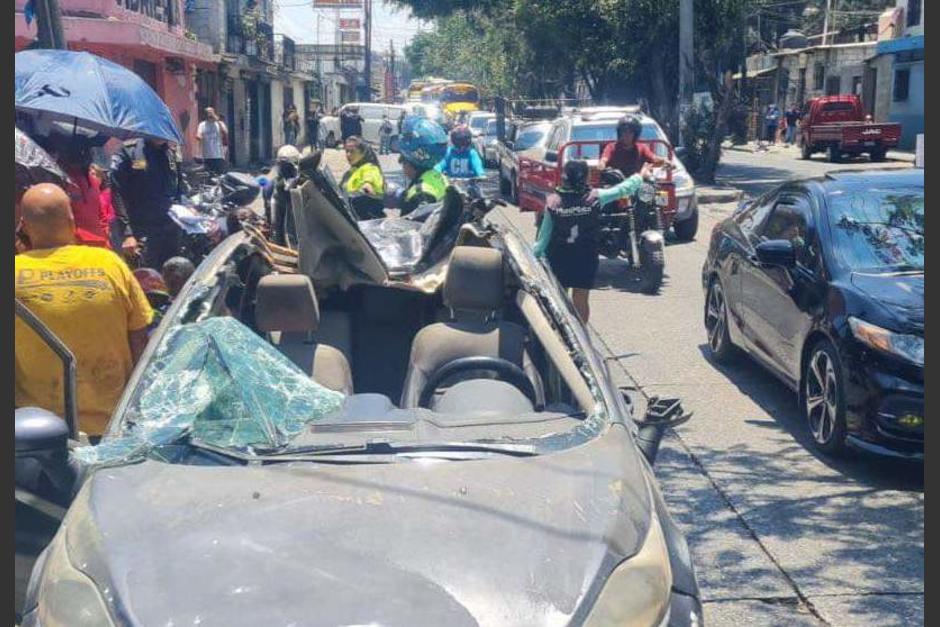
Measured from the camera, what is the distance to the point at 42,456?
129 inches

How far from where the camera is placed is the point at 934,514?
559 cm

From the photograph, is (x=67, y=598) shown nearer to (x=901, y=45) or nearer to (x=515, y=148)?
(x=515, y=148)

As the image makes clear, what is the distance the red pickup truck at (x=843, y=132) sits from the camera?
33.3 meters

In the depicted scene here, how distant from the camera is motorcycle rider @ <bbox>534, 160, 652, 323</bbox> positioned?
8.59 meters

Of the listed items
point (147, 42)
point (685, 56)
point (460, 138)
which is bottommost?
point (460, 138)

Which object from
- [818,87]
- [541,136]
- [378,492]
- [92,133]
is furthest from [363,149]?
[818,87]

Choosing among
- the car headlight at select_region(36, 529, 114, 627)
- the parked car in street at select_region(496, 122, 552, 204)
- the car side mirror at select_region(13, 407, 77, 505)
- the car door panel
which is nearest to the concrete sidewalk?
the parked car in street at select_region(496, 122, 552, 204)

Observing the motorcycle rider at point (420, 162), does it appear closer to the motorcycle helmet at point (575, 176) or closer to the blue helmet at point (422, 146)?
the blue helmet at point (422, 146)

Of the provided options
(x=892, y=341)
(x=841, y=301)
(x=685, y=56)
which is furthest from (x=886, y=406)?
(x=685, y=56)

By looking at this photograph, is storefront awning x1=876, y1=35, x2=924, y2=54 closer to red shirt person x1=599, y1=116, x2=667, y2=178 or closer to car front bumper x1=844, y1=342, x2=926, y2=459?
red shirt person x1=599, y1=116, x2=667, y2=178

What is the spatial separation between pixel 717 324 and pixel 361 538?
254 inches

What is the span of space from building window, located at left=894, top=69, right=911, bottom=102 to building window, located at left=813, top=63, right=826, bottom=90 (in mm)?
8987

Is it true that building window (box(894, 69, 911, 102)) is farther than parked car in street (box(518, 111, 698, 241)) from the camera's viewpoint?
Yes

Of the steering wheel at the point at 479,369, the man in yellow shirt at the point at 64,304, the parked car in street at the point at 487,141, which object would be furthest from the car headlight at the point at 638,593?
the parked car in street at the point at 487,141
